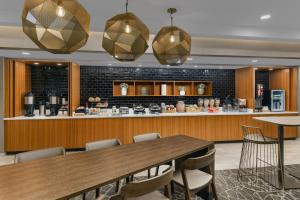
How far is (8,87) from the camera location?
502cm

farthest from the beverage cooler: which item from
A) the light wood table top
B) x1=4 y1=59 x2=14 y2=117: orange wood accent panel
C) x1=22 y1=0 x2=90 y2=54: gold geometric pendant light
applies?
x1=4 y1=59 x2=14 y2=117: orange wood accent panel

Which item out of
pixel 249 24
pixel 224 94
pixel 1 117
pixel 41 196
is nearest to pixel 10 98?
pixel 1 117

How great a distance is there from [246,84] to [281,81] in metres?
1.18

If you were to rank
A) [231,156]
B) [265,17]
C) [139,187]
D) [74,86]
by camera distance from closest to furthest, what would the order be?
[139,187]
[265,17]
[231,156]
[74,86]

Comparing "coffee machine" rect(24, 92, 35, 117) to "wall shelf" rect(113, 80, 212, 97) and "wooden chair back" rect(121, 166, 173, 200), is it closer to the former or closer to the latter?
"wall shelf" rect(113, 80, 212, 97)

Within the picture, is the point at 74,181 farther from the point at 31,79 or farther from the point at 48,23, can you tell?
the point at 31,79

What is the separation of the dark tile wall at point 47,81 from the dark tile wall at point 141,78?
58cm

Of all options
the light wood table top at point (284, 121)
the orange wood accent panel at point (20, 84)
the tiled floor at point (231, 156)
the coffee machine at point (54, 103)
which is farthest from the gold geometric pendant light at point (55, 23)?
the coffee machine at point (54, 103)

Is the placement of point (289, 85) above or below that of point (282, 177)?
above

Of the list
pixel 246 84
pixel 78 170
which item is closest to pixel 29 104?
pixel 78 170

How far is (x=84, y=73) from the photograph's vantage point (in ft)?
21.3

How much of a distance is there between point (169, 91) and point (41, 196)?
19.2 feet

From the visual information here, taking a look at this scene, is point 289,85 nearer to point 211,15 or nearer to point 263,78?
point 263,78

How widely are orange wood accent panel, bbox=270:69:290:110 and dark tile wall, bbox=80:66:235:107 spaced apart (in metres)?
1.25
